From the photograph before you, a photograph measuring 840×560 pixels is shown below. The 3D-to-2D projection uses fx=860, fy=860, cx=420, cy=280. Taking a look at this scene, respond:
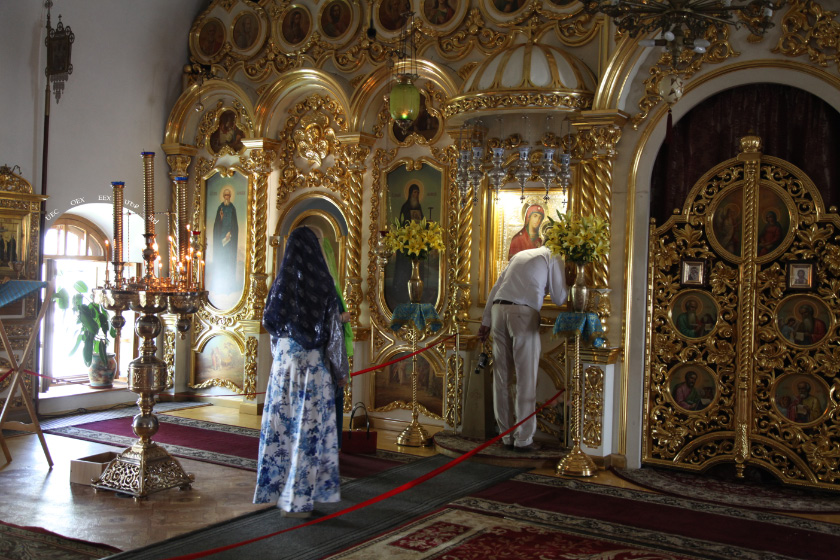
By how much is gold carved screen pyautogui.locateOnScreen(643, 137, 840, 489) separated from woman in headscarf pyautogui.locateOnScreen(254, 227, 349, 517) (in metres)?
3.16

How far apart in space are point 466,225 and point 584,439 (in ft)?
7.74

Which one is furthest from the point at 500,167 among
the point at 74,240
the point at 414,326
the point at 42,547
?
the point at 74,240

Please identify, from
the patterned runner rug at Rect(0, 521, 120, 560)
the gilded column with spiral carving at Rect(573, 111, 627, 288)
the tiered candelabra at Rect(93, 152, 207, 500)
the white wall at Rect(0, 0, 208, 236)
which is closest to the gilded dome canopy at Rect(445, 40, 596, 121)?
the gilded column with spiral carving at Rect(573, 111, 627, 288)

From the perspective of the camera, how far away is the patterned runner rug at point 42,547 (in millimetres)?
4902

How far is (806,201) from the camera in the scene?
684 centimetres

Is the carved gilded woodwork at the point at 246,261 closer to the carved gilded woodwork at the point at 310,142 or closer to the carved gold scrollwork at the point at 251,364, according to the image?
the carved gold scrollwork at the point at 251,364

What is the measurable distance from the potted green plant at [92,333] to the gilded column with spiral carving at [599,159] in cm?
582

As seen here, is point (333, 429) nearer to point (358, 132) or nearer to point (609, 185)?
point (609, 185)

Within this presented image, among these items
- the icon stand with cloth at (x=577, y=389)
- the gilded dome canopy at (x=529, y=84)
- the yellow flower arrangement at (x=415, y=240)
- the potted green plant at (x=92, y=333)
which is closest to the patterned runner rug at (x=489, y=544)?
the icon stand with cloth at (x=577, y=389)

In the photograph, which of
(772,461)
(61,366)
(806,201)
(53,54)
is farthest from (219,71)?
(772,461)

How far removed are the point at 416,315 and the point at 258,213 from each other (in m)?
2.97

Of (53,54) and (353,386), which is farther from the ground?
(53,54)

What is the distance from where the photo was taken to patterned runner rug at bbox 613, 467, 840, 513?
636 centimetres

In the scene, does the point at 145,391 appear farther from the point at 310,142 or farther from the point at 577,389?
the point at 310,142
